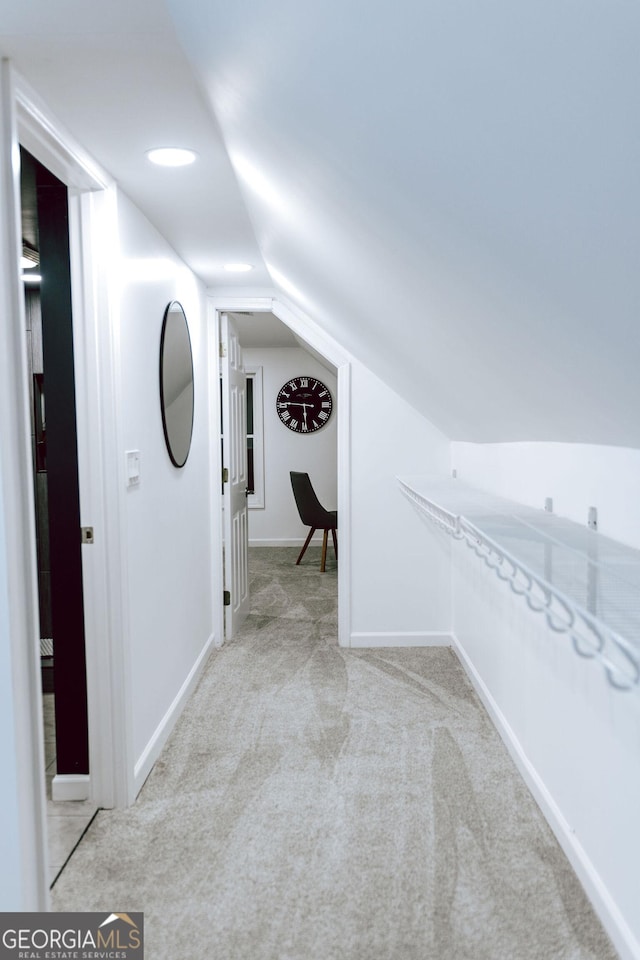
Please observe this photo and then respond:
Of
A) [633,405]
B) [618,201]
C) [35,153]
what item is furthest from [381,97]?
[35,153]

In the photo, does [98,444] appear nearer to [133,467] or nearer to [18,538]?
[133,467]

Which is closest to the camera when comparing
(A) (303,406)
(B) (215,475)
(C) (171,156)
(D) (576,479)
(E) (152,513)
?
(D) (576,479)

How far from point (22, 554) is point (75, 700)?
113cm

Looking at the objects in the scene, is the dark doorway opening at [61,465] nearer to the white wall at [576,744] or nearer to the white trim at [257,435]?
the white wall at [576,744]

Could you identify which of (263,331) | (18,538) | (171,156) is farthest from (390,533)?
(263,331)

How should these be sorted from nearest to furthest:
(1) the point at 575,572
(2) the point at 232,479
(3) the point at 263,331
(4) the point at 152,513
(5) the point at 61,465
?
(1) the point at 575,572
(5) the point at 61,465
(4) the point at 152,513
(2) the point at 232,479
(3) the point at 263,331

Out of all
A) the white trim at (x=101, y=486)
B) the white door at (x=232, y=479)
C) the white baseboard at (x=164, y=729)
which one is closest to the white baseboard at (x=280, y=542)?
the white door at (x=232, y=479)

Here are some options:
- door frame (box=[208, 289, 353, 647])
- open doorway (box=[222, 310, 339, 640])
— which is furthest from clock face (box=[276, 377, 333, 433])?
door frame (box=[208, 289, 353, 647])

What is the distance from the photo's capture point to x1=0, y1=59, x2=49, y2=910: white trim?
1.59 metres

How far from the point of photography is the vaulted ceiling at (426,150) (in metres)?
0.68

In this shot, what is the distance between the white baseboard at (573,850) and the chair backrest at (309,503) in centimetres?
378

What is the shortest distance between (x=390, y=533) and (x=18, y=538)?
9.62 ft

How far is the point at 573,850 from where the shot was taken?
2082 millimetres

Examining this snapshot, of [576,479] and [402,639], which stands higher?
[576,479]
